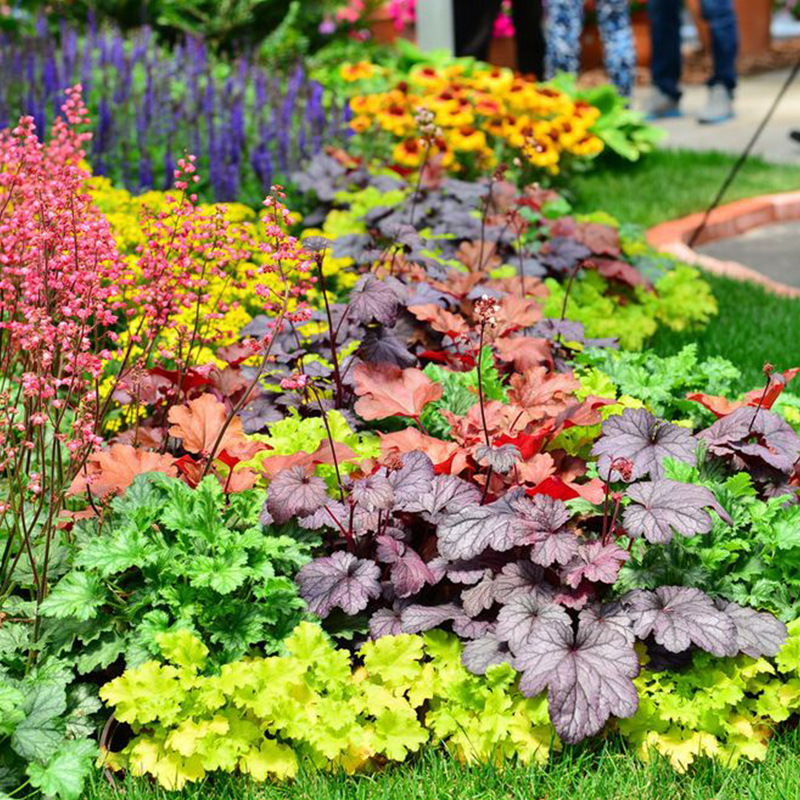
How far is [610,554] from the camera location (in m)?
2.67

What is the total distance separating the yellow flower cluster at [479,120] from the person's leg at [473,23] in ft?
8.71

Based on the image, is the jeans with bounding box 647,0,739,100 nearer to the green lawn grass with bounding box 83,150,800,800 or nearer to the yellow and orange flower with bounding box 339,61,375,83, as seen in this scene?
the yellow and orange flower with bounding box 339,61,375,83

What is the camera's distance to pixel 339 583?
2744 millimetres

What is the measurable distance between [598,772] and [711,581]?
20.1 inches

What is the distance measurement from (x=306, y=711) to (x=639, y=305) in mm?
2680

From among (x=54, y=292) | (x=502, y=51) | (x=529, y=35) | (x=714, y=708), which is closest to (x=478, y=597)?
(x=714, y=708)

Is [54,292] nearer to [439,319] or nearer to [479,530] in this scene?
[439,319]

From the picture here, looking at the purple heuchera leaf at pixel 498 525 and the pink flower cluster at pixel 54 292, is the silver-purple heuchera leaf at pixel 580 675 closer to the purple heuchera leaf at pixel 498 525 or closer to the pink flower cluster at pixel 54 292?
the purple heuchera leaf at pixel 498 525

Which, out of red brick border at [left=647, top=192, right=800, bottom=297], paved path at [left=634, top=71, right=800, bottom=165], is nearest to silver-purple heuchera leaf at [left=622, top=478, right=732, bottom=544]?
red brick border at [left=647, top=192, right=800, bottom=297]

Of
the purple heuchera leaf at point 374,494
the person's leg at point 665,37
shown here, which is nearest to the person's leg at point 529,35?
the person's leg at point 665,37

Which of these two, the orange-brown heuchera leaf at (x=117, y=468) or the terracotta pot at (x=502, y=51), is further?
the terracotta pot at (x=502, y=51)

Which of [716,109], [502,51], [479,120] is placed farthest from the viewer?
[502,51]

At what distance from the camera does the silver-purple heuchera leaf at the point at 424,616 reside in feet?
8.98

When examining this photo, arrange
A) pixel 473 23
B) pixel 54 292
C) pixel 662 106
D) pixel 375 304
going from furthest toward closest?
pixel 662 106 → pixel 473 23 → pixel 375 304 → pixel 54 292
